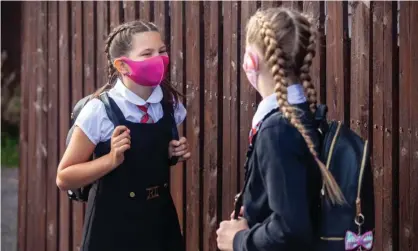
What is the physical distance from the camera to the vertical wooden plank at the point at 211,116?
4973 millimetres

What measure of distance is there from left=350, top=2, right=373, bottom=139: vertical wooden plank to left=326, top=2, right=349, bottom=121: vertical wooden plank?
56 mm

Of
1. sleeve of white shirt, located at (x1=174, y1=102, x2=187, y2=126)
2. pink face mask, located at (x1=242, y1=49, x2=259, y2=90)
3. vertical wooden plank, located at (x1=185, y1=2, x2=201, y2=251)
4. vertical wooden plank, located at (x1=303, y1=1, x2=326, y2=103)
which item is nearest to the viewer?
pink face mask, located at (x1=242, y1=49, x2=259, y2=90)

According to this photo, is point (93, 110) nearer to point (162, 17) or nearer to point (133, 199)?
point (133, 199)

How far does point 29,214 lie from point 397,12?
12.1ft

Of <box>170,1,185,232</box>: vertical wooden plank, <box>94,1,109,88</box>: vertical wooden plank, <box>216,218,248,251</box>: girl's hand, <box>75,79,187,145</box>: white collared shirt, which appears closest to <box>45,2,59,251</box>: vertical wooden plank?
<box>94,1,109,88</box>: vertical wooden plank

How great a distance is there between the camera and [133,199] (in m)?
3.68

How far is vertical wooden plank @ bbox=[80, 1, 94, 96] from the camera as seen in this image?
5824 mm

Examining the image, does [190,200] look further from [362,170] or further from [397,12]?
[362,170]

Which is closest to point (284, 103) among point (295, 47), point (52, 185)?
point (295, 47)

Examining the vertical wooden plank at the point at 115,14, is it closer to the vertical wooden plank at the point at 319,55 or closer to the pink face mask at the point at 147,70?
the vertical wooden plank at the point at 319,55

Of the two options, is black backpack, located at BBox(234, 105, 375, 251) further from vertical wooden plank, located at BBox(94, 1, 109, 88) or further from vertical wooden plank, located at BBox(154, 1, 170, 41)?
vertical wooden plank, located at BBox(94, 1, 109, 88)

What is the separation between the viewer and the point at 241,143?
487 centimetres

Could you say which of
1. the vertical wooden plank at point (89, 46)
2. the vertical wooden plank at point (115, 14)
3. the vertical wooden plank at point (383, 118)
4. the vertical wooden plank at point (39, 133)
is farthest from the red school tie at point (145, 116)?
the vertical wooden plank at point (39, 133)

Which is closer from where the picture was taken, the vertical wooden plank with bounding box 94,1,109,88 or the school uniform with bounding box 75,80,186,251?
the school uniform with bounding box 75,80,186,251
